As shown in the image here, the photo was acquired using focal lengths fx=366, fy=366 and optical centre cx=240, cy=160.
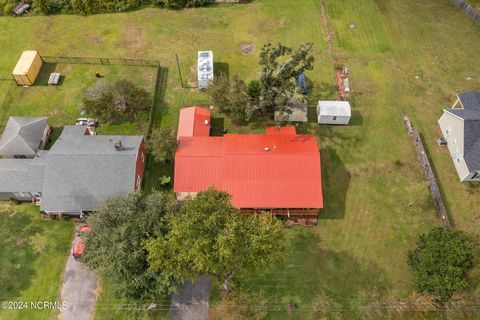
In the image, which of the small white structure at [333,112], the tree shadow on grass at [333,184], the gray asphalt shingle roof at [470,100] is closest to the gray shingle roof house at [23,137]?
the tree shadow on grass at [333,184]

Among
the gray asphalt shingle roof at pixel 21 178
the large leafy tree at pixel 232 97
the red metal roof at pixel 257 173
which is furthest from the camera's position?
the large leafy tree at pixel 232 97

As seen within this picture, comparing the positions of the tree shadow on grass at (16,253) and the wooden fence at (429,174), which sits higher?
the wooden fence at (429,174)

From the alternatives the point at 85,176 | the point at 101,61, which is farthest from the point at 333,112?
the point at 101,61

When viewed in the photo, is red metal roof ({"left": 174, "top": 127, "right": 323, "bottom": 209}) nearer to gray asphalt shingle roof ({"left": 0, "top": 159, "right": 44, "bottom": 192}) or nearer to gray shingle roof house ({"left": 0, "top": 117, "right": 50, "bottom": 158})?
gray asphalt shingle roof ({"left": 0, "top": 159, "right": 44, "bottom": 192})

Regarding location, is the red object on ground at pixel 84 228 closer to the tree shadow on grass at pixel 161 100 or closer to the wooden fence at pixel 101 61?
the tree shadow on grass at pixel 161 100

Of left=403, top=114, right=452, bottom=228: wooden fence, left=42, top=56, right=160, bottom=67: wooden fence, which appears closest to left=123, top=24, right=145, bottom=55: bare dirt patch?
left=42, top=56, right=160, bottom=67: wooden fence

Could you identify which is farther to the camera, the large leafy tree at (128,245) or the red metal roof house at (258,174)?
the red metal roof house at (258,174)
